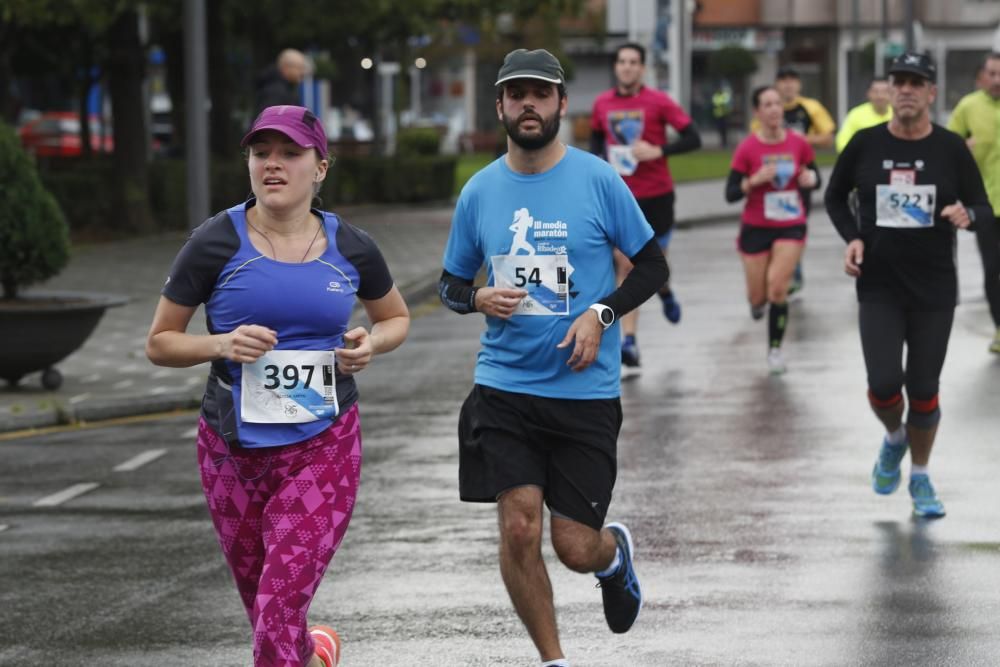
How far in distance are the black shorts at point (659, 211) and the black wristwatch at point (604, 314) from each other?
8.06m

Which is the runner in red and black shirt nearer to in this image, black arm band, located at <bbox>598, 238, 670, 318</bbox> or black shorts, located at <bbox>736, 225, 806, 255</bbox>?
black shorts, located at <bbox>736, 225, 806, 255</bbox>

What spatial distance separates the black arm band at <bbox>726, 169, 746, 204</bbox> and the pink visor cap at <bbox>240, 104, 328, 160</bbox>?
29.5ft

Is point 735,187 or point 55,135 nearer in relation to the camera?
point 735,187

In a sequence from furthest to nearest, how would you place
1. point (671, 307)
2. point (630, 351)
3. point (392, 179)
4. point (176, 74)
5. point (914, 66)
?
point (392, 179)
point (176, 74)
point (671, 307)
point (630, 351)
point (914, 66)

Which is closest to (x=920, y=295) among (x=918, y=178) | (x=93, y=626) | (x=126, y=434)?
(x=918, y=178)

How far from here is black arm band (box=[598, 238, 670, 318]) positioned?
248 inches

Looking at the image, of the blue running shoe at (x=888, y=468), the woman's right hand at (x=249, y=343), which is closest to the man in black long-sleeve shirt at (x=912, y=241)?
the blue running shoe at (x=888, y=468)

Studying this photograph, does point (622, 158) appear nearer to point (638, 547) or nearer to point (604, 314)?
point (638, 547)

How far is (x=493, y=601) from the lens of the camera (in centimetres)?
752

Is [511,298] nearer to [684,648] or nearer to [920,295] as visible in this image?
[684,648]

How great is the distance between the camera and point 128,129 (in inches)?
1138

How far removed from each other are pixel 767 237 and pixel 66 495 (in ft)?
20.1

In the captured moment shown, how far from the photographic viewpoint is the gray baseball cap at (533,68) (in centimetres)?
624

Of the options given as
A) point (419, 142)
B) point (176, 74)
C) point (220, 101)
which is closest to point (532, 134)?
point (220, 101)
